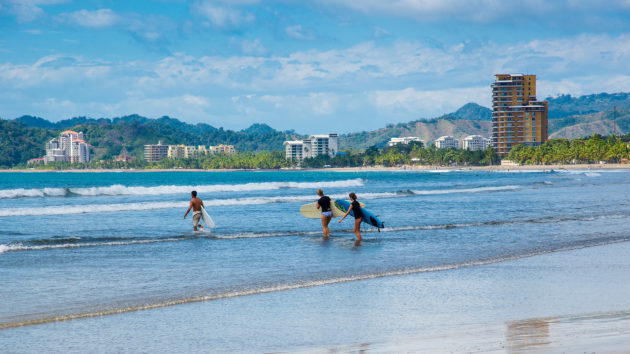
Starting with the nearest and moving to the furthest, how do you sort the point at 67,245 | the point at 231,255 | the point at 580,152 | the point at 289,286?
1. the point at 289,286
2. the point at 231,255
3. the point at 67,245
4. the point at 580,152

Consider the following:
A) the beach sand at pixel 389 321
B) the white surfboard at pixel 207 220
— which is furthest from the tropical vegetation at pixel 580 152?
the beach sand at pixel 389 321

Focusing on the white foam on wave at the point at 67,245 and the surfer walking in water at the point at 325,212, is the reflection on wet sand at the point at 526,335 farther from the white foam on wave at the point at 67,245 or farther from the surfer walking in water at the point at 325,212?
the white foam on wave at the point at 67,245

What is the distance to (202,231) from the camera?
2411 cm

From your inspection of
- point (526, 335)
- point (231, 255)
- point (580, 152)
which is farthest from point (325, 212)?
point (580, 152)

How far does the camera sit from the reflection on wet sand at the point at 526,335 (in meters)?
8.10

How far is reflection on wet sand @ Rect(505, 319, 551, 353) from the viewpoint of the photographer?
8102mm

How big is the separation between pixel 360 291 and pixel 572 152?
187 metres

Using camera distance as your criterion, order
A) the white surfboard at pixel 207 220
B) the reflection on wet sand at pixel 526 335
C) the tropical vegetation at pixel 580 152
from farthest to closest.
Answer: the tropical vegetation at pixel 580 152
the white surfboard at pixel 207 220
the reflection on wet sand at pixel 526 335

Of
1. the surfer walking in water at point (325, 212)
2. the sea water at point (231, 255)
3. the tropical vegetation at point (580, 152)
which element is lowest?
the sea water at point (231, 255)

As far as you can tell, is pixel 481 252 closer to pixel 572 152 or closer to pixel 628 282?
pixel 628 282

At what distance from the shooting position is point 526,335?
8.73m

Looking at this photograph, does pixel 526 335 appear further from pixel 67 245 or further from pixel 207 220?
pixel 207 220

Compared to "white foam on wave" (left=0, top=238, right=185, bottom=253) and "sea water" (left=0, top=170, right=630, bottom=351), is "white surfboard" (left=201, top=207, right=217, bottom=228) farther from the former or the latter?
"white foam on wave" (left=0, top=238, right=185, bottom=253)

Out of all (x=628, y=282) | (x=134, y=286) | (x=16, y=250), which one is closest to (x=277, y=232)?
(x=16, y=250)
